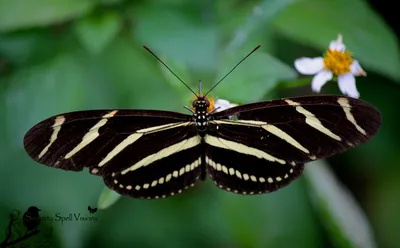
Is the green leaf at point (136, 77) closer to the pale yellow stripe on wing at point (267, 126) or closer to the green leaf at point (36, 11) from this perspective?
the green leaf at point (36, 11)

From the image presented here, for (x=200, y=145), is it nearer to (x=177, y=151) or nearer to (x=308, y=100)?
(x=177, y=151)

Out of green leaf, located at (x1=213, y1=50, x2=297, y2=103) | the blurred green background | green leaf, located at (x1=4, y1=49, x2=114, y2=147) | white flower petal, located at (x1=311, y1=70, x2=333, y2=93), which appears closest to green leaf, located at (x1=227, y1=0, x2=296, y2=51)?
the blurred green background

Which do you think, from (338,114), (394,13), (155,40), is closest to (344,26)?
(394,13)

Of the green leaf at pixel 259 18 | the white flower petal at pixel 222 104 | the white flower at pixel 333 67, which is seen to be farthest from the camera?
the green leaf at pixel 259 18

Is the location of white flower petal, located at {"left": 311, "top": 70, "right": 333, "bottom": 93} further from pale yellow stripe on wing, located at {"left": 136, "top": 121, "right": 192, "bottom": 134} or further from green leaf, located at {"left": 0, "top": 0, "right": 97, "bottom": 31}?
green leaf, located at {"left": 0, "top": 0, "right": 97, "bottom": 31}

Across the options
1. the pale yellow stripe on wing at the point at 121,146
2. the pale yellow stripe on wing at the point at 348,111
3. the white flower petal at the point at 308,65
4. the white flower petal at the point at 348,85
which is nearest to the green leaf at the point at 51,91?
the pale yellow stripe on wing at the point at 121,146

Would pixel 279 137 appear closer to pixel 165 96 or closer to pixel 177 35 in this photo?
pixel 165 96
